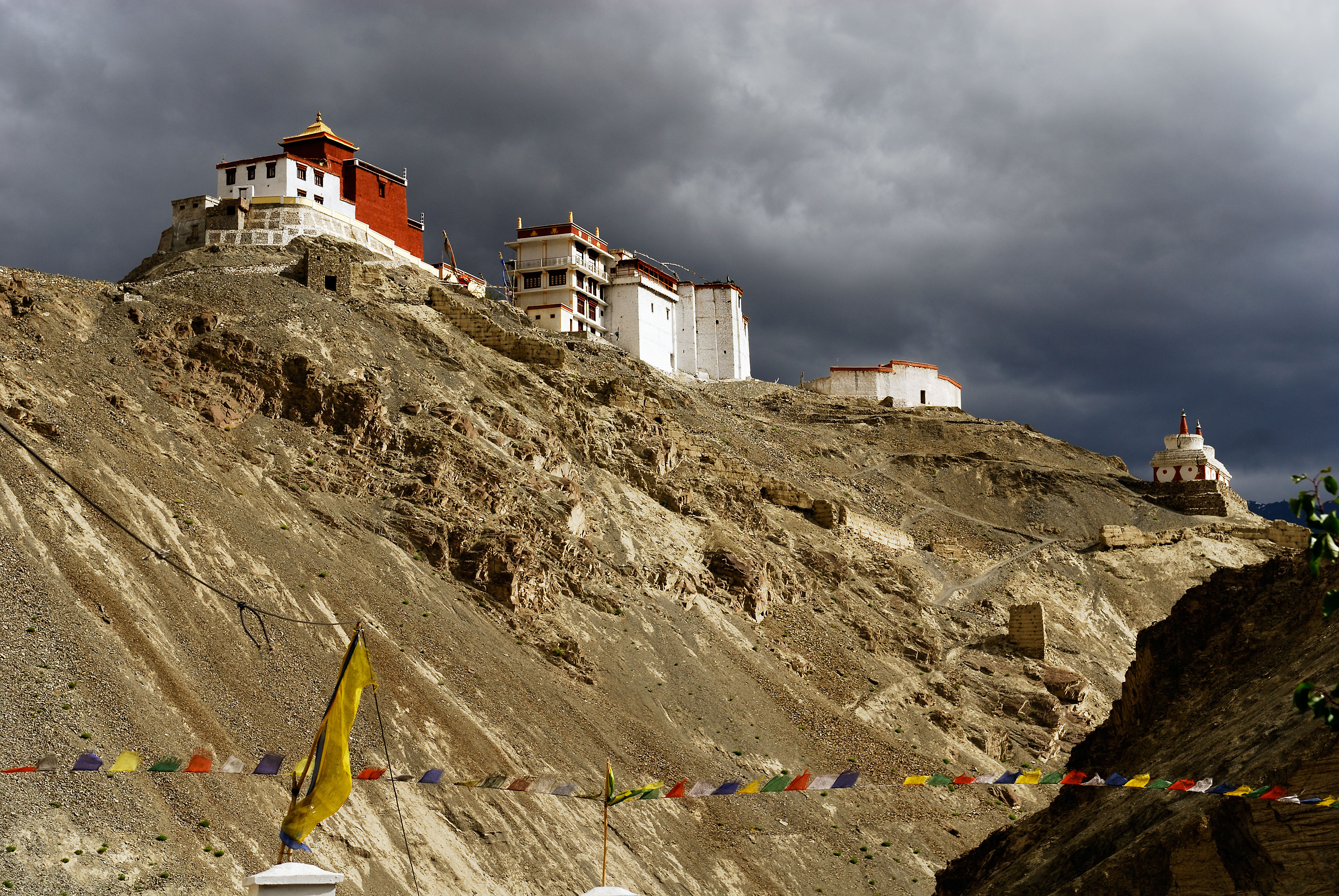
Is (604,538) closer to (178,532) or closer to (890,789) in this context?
(890,789)

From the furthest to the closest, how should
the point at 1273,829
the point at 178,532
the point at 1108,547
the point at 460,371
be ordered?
the point at 1108,547 < the point at 460,371 < the point at 178,532 < the point at 1273,829

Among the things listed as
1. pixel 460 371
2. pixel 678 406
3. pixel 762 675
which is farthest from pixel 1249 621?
pixel 678 406

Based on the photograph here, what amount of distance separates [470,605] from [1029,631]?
2233cm

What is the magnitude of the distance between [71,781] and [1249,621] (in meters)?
19.2

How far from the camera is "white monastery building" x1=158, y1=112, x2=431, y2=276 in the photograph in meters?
54.6

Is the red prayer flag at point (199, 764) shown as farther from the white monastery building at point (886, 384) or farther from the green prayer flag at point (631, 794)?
the white monastery building at point (886, 384)

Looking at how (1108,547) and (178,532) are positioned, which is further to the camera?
(1108,547)

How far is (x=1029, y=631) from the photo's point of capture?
156ft

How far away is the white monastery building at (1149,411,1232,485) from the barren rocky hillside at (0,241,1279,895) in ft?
43.5

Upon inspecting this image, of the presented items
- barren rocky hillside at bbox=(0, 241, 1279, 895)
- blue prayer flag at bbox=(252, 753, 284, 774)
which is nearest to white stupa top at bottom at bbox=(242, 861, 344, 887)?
blue prayer flag at bbox=(252, 753, 284, 774)

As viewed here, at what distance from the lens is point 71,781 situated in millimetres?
20734

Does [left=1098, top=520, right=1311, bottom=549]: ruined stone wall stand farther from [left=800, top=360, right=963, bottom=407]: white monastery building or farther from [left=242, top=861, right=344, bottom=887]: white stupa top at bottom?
[left=242, top=861, right=344, bottom=887]: white stupa top at bottom

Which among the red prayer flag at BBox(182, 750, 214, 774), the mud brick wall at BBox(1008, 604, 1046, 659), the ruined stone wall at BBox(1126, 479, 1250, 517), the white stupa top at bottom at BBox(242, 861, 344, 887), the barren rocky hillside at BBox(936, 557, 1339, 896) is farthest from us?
the ruined stone wall at BBox(1126, 479, 1250, 517)

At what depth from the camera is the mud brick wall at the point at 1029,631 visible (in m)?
47.2
